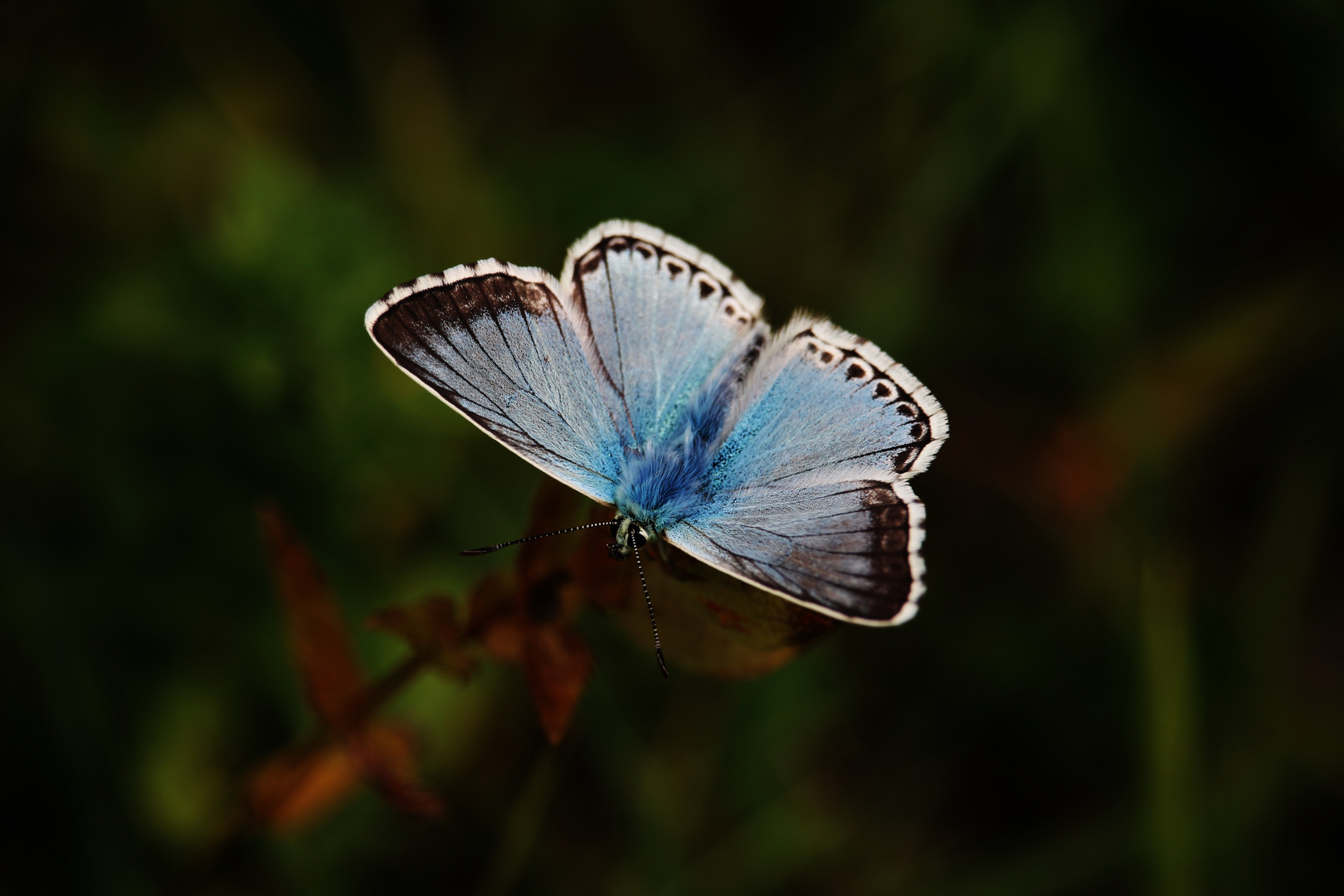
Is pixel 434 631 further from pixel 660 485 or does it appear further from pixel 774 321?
pixel 774 321

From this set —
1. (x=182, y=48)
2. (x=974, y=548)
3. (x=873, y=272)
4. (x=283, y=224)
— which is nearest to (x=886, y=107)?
(x=873, y=272)

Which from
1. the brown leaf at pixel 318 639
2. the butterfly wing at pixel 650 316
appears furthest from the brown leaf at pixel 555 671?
the butterfly wing at pixel 650 316

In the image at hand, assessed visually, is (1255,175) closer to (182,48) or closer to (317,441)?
(317,441)

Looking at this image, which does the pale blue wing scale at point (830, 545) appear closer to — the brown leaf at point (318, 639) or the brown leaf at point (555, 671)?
the brown leaf at point (555, 671)

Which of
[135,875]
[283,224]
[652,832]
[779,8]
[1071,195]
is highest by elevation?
[779,8]

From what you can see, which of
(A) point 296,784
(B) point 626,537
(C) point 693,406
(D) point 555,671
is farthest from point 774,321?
(A) point 296,784

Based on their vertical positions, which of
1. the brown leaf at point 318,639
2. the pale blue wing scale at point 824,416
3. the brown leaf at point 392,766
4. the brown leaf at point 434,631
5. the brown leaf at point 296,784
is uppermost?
the pale blue wing scale at point 824,416

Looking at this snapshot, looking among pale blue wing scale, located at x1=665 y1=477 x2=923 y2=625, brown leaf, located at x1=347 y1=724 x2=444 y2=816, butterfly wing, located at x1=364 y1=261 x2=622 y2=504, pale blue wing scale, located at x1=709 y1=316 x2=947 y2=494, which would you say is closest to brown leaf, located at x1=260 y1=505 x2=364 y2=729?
brown leaf, located at x1=347 y1=724 x2=444 y2=816
